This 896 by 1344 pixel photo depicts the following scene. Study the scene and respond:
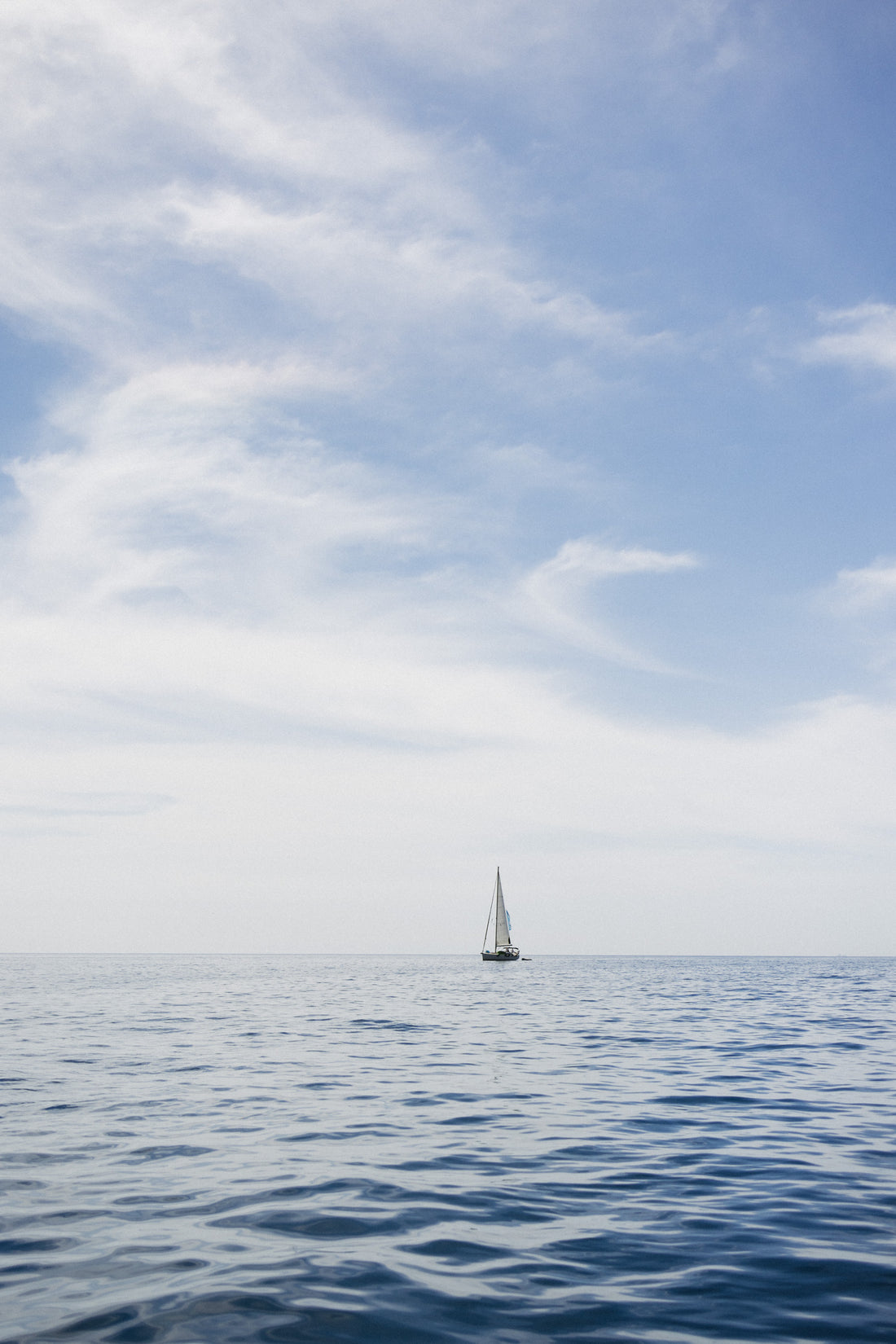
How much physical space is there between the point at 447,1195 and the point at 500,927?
349 feet

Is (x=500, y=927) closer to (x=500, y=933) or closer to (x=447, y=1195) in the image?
(x=500, y=933)

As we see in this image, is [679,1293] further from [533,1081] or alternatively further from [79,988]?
[79,988]

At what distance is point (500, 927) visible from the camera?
114 metres

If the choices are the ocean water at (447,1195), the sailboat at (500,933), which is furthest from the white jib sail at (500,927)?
the ocean water at (447,1195)

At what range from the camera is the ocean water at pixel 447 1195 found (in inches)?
275

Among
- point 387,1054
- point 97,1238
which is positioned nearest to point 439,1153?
point 97,1238

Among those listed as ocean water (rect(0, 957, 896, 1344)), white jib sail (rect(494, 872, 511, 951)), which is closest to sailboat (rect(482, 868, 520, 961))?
white jib sail (rect(494, 872, 511, 951))

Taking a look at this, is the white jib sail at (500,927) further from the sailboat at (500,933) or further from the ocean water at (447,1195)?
the ocean water at (447,1195)

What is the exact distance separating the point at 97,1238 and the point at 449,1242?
3328 mm

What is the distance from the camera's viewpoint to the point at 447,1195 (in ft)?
34.1

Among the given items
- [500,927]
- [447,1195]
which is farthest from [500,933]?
[447,1195]

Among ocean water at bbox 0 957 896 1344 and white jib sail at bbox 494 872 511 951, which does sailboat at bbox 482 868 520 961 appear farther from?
ocean water at bbox 0 957 896 1344

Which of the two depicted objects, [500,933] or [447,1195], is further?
[500,933]

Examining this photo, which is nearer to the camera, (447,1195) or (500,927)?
(447,1195)
